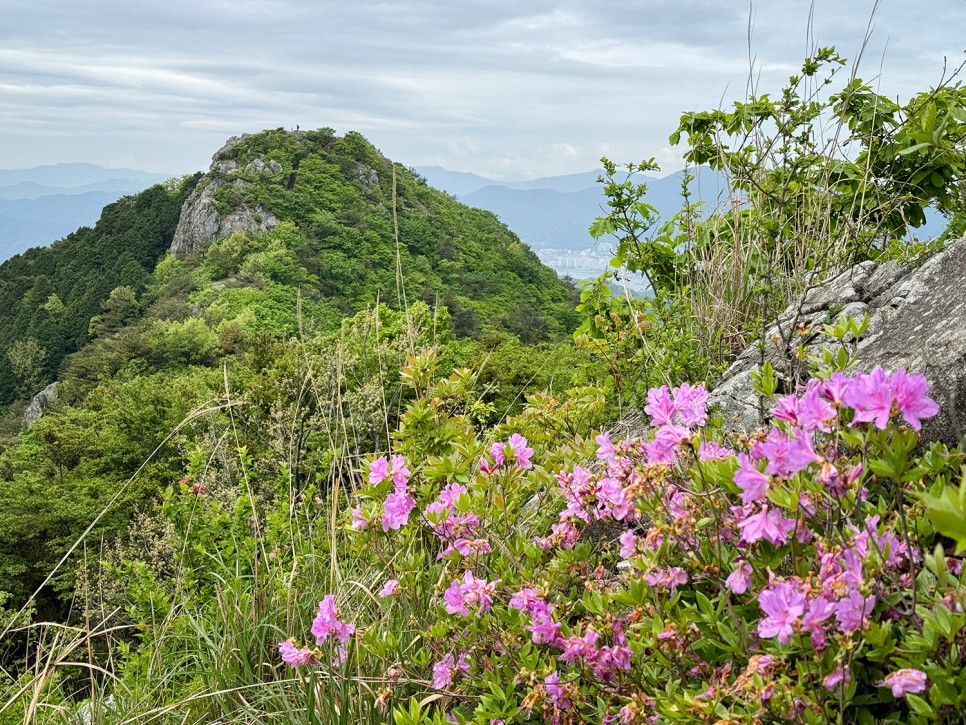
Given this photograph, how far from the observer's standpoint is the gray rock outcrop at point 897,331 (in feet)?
5.30

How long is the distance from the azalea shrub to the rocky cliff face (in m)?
51.5

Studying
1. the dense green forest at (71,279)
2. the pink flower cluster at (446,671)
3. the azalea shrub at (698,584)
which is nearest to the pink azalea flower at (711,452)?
the azalea shrub at (698,584)

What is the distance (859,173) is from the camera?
3.14 meters

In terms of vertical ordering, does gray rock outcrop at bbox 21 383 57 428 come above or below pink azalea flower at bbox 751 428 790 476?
below

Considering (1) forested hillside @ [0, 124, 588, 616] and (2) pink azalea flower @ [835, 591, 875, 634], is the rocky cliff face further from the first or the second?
(2) pink azalea flower @ [835, 591, 875, 634]

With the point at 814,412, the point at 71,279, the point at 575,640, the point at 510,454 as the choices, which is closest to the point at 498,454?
the point at 510,454

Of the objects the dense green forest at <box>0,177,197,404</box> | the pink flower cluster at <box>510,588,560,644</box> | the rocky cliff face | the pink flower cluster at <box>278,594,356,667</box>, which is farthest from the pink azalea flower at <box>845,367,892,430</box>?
the rocky cliff face

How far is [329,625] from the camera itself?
1.61 metres

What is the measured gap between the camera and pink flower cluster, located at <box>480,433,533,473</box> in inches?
70.4

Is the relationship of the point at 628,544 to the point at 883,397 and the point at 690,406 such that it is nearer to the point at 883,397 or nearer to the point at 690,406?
the point at 690,406

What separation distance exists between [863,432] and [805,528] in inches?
6.6

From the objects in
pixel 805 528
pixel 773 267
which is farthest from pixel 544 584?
pixel 773 267

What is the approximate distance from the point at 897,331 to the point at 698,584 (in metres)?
0.93

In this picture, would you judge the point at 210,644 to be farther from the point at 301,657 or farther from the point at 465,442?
the point at 465,442
